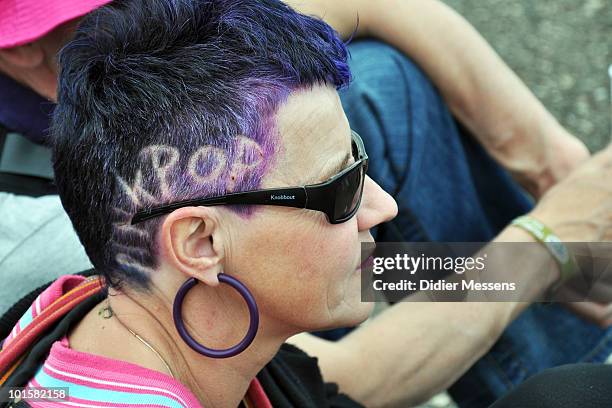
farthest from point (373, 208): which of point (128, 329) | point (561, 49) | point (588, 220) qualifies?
point (561, 49)

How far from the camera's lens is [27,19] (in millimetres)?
2123

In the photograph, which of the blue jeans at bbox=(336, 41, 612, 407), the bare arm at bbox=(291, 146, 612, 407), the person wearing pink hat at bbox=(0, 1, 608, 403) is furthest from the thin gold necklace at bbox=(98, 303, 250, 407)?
the person wearing pink hat at bbox=(0, 1, 608, 403)

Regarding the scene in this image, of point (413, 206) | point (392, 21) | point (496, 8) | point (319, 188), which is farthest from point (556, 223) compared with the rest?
point (496, 8)

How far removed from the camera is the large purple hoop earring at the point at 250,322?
1.48 m

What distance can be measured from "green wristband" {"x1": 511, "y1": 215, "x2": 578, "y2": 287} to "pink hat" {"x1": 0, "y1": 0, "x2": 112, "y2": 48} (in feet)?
4.41

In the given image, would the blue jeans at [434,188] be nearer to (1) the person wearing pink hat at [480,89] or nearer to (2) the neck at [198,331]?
(1) the person wearing pink hat at [480,89]

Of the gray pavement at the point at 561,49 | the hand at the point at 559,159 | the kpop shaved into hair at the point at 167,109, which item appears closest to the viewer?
the kpop shaved into hair at the point at 167,109

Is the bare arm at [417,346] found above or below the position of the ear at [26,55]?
below

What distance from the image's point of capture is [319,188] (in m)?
1.50

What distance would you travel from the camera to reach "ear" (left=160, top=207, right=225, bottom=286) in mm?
1438

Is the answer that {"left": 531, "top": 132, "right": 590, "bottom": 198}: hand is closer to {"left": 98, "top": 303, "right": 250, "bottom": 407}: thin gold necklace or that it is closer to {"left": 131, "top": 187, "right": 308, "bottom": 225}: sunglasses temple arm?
{"left": 131, "top": 187, "right": 308, "bottom": 225}: sunglasses temple arm

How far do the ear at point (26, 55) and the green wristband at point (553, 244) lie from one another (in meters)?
1.37

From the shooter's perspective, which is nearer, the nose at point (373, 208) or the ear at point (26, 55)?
the nose at point (373, 208)

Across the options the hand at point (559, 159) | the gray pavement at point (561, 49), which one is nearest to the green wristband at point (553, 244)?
the hand at point (559, 159)
